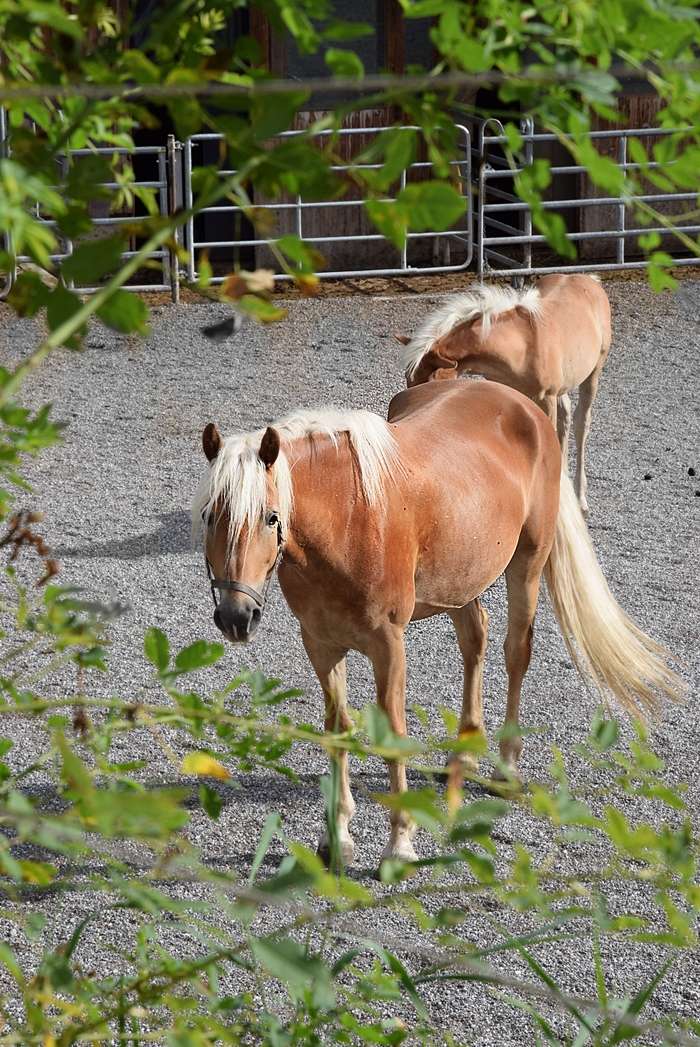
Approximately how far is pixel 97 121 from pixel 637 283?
9868mm

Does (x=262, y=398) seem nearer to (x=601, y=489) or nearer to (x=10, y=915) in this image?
(x=601, y=489)

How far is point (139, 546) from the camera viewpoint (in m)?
5.99

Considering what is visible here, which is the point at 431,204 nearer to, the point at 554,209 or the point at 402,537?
the point at 402,537

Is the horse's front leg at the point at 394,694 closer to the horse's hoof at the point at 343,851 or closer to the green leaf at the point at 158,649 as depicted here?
the horse's hoof at the point at 343,851

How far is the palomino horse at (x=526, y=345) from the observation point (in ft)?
18.6

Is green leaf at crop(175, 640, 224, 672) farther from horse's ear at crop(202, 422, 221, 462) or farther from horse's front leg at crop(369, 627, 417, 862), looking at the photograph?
horse's front leg at crop(369, 627, 417, 862)

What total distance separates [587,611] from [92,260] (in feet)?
10.9

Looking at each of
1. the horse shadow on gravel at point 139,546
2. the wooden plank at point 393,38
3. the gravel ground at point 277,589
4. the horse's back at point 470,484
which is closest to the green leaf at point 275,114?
Answer: the gravel ground at point 277,589

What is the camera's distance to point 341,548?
10.00 ft

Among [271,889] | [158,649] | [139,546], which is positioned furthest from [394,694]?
[139,546]

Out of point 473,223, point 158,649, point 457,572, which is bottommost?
point 457,572

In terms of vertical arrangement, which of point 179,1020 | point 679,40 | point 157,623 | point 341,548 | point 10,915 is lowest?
point 157,623

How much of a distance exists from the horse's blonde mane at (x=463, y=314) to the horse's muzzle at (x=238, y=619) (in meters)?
2.99

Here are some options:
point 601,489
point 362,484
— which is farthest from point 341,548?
point 601,489
